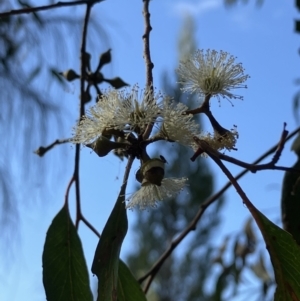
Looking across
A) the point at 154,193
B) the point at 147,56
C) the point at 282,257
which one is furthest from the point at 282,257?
the point at 147,56

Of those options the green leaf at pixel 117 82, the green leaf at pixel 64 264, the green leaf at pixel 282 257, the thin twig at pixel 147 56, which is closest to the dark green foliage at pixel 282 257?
the green leaf at pixel 282 257

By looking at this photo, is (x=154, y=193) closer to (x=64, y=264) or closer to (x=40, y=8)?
(x=64, y=264)

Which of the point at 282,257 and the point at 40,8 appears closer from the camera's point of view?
the point at 282,257

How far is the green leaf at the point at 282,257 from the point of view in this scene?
584 millimetres

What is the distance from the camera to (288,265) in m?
0.59

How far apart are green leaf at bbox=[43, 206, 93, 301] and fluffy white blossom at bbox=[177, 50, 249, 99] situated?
24 cm

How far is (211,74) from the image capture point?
2.16ft

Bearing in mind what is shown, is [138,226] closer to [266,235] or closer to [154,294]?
[154,294]

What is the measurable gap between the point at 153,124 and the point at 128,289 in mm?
251

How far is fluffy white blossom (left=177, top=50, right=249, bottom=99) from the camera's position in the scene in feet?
2.14

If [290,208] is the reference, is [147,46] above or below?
above

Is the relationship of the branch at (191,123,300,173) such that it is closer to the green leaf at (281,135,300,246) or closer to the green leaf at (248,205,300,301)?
the green leaf at (248,205,300,301)

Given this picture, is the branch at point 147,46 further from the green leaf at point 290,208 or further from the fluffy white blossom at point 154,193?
the green leaf at point 290,208

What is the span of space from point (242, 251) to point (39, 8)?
0.86 m
